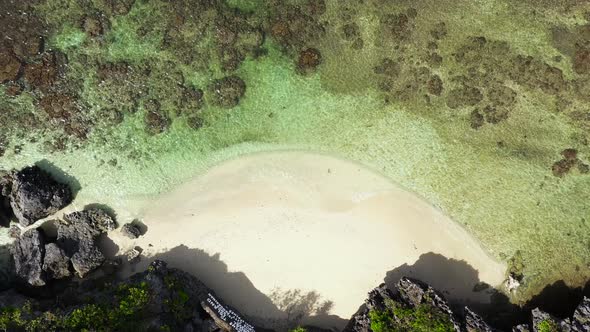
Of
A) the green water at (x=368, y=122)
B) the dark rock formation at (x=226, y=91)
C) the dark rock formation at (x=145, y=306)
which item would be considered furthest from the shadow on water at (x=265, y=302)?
the dark rock formation at (x=226, y=91)

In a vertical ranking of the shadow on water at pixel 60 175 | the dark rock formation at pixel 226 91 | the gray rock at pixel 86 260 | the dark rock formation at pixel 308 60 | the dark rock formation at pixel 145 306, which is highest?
the dark rock formation at pixel 308 60

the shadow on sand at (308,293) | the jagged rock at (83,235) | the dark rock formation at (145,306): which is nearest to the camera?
the dark rock formation at (145,306)

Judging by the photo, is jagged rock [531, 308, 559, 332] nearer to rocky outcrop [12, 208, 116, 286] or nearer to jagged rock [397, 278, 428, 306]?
jagged rock [397, 278, 428, 306]

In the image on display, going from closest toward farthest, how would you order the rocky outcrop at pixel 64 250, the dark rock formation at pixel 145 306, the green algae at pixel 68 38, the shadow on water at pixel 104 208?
1. the dark rock formation at pixel 145 306
2. the rocky outcrop at pixel 64 250
3. the shadow on water at pixel 104 208
4. the green algae at pixel 68 38

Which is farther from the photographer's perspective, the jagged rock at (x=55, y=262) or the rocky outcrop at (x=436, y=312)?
the jagged rock at (x=55, y=262)

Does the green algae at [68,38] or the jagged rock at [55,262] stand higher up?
the green algae at [68,38]

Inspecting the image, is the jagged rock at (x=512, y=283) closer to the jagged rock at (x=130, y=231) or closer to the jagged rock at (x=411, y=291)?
the jagged rock at (x=411, y=291)

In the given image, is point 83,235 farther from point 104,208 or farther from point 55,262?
point 55,262

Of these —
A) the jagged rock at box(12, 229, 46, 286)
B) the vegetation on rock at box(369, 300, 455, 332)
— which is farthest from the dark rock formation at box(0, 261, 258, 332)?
the vegetation on rock at box(369, 300, 455, 332)
